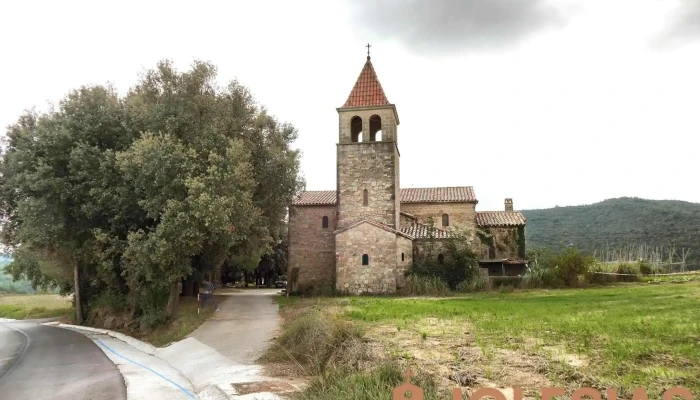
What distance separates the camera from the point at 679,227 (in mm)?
66125

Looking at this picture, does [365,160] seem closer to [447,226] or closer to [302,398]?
[447,226]

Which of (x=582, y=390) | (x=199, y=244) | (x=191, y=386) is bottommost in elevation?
(x=191, y=386)

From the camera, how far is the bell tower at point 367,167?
33.1 meters

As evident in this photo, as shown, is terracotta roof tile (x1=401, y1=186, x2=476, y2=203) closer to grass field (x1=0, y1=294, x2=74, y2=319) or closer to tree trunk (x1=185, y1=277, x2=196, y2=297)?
tree trunk (x1=185, y1=277, x2=196, y2=297)

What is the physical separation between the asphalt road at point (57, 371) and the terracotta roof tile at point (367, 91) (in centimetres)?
2146

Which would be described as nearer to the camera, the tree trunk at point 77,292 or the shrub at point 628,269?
the tree trunk at point 77,292

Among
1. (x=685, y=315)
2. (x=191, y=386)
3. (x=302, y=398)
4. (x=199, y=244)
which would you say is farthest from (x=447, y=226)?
(x=302, y=398)

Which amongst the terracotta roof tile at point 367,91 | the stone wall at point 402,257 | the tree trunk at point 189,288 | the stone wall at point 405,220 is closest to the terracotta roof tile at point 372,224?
the stone wall at point 402,257

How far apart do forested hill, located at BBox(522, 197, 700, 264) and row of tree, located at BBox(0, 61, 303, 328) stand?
48709 millimetres

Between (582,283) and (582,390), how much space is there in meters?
27.0

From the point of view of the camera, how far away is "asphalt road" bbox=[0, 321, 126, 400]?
12828 millimetres

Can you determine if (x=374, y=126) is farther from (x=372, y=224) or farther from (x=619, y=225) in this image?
(x=619, y=225)

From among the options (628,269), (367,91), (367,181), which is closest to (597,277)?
(628,269)

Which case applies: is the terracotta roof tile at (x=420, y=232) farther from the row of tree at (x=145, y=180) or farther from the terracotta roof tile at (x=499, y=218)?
the row of tree at (x=145, y=180)
